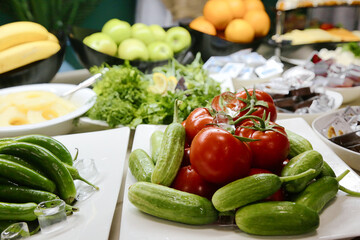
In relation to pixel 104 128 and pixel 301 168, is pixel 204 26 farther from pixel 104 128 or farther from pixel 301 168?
pixel 301 168

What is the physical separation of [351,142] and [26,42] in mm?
1502

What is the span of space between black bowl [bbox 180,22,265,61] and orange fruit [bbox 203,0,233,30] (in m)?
0.19

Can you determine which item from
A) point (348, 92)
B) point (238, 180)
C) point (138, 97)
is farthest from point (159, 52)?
point (238, 180)

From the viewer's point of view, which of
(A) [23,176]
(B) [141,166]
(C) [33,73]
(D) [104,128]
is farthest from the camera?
(C) [33,73]

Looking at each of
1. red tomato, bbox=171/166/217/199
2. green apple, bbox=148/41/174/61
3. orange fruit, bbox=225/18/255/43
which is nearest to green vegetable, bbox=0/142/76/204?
red tomato, bbox=171/166/217/199

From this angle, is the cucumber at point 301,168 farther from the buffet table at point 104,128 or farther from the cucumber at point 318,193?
the buffet table at point 104,128

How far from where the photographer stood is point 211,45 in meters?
2.09

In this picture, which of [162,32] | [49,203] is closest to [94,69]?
Result: [162,32]

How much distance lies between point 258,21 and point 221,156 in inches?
65.6

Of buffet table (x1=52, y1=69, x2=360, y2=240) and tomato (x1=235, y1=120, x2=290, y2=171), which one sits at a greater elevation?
tomato (x1=235, y1=120, x2=290, y2=171)

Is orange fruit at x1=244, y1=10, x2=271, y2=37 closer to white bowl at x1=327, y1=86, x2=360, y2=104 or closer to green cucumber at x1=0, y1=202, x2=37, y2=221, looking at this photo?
white bowl at x1=327, y1=86, x2=360, y2=104

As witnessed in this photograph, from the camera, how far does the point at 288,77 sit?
5.47 ft

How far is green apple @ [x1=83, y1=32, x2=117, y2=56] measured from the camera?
182cm

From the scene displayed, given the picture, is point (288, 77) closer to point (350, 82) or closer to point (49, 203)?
point (350, 82)
